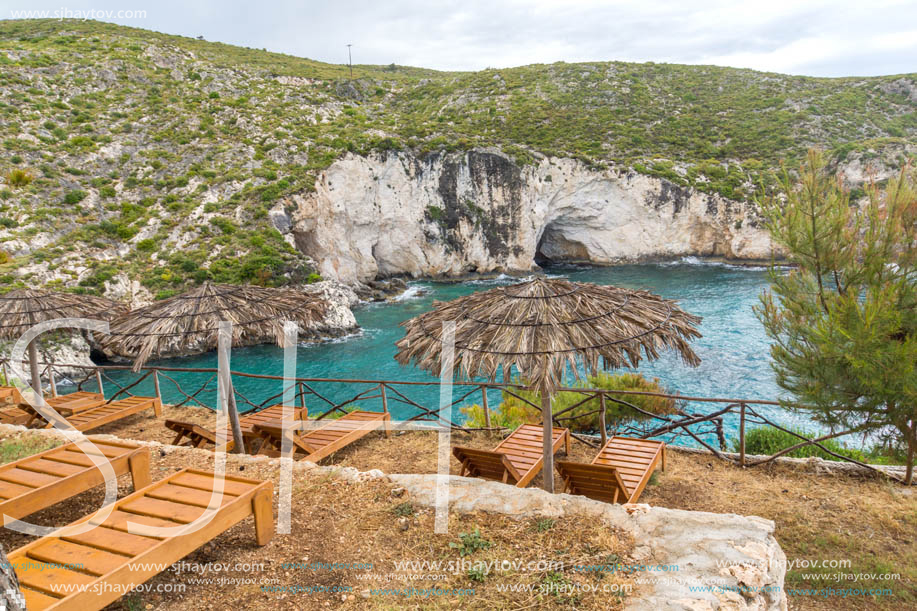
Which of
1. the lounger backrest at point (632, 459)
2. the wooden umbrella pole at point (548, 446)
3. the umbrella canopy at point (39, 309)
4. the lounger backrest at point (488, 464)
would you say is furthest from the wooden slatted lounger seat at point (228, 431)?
the lounger backrest at point (632, 459)

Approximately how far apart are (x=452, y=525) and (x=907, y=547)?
405 cm

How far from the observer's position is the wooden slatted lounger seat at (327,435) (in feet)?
20.2

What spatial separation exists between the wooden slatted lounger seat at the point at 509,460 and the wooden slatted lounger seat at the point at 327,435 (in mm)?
1742

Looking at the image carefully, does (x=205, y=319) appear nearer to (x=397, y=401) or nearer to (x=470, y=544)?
(x=470, y=544)

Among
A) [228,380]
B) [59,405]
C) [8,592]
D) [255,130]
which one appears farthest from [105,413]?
[255,130]

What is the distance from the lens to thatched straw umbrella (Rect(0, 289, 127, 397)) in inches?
280

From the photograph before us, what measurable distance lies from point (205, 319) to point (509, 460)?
12.4ft

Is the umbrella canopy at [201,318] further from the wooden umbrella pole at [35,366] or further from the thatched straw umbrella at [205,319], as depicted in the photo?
the wooden umbrella pole at [35,366]

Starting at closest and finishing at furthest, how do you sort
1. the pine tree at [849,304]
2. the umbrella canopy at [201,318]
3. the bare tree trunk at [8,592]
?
the bare tree trunk at [8,592], the pine tree at [849,304], the umbrella canopy at [201,318]

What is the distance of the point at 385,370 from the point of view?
68.5 feet

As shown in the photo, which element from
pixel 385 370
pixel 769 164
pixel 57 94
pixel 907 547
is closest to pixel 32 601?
pixel 907 547

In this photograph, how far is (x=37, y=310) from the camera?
7.20 meters

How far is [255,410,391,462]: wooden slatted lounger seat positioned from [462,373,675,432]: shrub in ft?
8.31

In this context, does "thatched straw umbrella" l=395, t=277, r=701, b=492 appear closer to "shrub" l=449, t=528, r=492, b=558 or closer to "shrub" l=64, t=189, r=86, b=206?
"shrub" l=449, t=528, r=492, b=558
